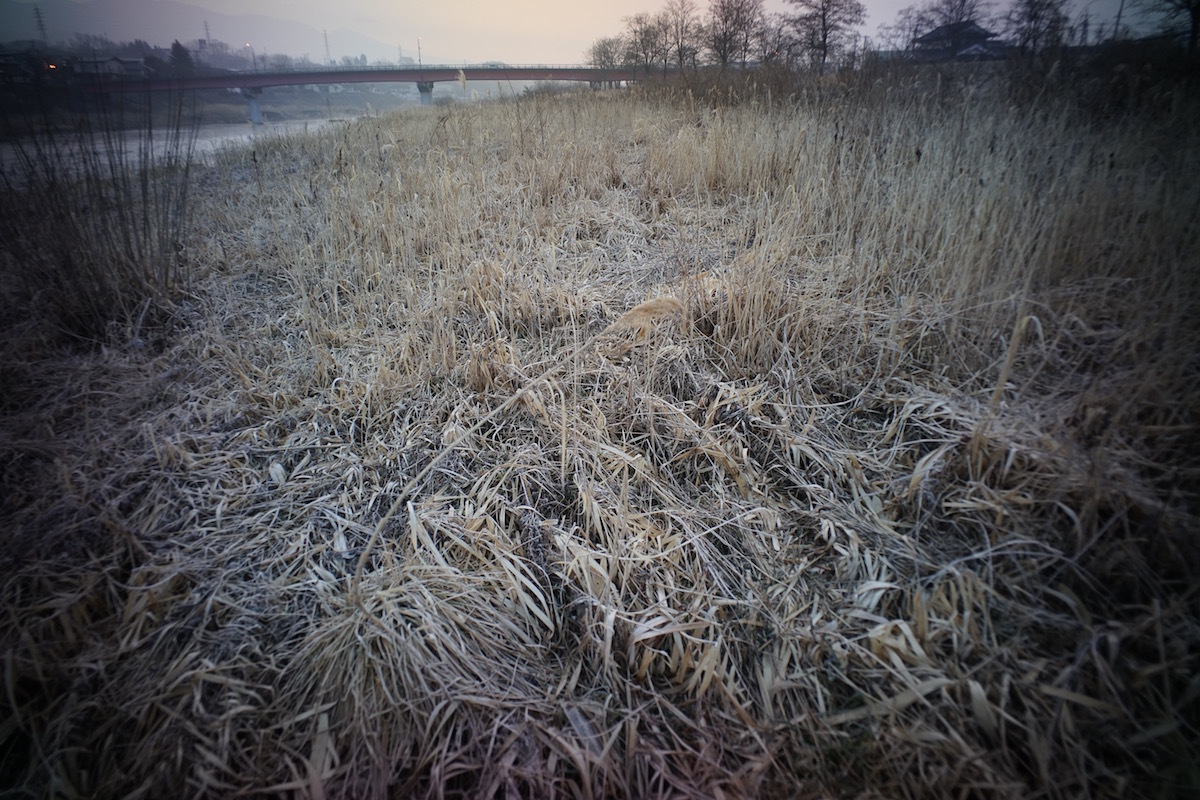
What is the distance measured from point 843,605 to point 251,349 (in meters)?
2.51

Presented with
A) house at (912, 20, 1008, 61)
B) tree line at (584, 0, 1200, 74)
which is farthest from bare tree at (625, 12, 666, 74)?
house at (912, 20, 1008, 61)

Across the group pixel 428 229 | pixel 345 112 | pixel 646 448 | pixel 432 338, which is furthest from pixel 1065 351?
pixel 345 112

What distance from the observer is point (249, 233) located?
3.42 m

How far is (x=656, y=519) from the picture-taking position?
1461 millimetres

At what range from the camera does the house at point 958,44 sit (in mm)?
4234

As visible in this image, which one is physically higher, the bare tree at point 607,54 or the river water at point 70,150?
the bare tree at point 607,54

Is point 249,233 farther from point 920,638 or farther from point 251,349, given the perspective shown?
point 920,638

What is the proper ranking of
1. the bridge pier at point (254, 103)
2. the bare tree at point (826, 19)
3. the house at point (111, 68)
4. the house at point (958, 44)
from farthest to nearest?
the bridge pier at point (254, 103) < the bare tree at point (826, 19) < the house at point (958, 44) < the house at point (111, 68)

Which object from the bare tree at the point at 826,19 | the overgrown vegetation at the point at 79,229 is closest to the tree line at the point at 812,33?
the bare tree at the point at 826,19

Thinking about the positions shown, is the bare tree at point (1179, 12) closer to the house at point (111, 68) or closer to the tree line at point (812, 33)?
the tree line at point (812, 33)

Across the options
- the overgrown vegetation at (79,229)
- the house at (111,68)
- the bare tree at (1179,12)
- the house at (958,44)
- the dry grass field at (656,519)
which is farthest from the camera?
the house at (958,44)

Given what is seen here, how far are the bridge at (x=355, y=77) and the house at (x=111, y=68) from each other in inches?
2.2

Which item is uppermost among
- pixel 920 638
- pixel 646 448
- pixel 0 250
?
pixel 0 250

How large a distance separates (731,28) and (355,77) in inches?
872
